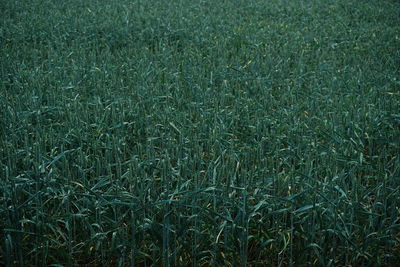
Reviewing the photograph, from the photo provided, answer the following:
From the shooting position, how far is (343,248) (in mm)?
2330

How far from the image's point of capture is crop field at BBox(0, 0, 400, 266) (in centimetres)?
232

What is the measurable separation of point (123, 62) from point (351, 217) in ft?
12.6

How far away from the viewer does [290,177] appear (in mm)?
2674

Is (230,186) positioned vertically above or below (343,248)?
above

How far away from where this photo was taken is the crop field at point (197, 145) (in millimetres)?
2322

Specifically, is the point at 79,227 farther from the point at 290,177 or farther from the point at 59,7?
the point at 59,7

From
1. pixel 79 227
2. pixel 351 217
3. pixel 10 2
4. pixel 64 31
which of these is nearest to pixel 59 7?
pixel 10 2

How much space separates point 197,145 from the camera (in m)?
2.96

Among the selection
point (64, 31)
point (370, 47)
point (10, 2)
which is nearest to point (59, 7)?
point (10, 2)

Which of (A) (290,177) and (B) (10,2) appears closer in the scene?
(A) (290,177)

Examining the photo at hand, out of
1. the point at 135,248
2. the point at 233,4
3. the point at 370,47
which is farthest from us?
the point at 233,4

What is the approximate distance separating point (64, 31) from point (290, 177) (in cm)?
529

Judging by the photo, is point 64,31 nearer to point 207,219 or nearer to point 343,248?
point 207,219

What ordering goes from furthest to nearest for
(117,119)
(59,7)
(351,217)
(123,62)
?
1. (59,7)
2. (123,62)
3. (117,119)
4. (351,217)
